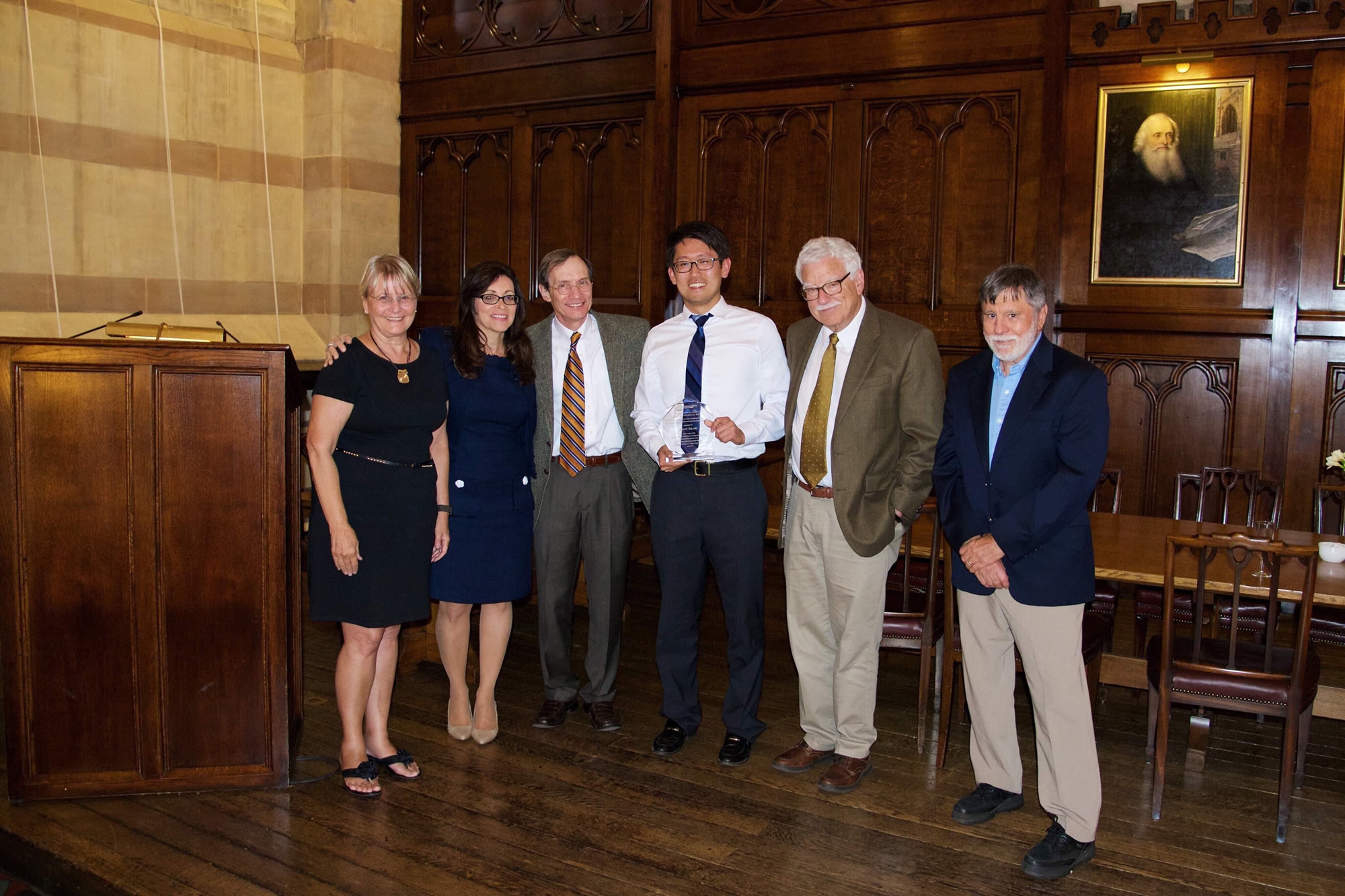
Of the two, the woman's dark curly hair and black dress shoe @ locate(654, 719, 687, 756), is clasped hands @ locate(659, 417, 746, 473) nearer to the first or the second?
the woman's dark curly hair

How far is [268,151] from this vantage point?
707 centimetres

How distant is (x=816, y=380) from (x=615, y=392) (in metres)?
0.81

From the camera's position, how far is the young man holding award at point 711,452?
12.0 ft

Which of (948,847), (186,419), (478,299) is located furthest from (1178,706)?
(186,419)

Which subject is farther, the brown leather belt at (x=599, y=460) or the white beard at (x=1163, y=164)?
the white beard at (x=1163, y=164)

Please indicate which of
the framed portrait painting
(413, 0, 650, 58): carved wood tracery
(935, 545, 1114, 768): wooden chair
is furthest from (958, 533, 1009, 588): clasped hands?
(413, 0, 650, 58): carved wood tracery

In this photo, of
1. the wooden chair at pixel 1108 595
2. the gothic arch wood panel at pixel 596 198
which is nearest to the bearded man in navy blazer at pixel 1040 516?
the wooden chair at pixel 1108 595

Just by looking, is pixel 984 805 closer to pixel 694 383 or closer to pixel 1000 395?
pixel 1000 395

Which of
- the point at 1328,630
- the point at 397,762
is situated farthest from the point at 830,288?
the point at 1328,630

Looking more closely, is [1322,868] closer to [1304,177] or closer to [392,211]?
[1304,177]

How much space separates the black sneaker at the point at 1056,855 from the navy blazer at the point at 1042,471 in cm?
68

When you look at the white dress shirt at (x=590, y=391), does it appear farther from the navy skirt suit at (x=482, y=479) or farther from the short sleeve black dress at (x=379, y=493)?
the short sleeve black dress at (x=379, y=493)

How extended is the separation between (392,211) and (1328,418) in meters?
6.10

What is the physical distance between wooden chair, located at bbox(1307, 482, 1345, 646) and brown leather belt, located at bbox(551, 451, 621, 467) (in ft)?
7.71
